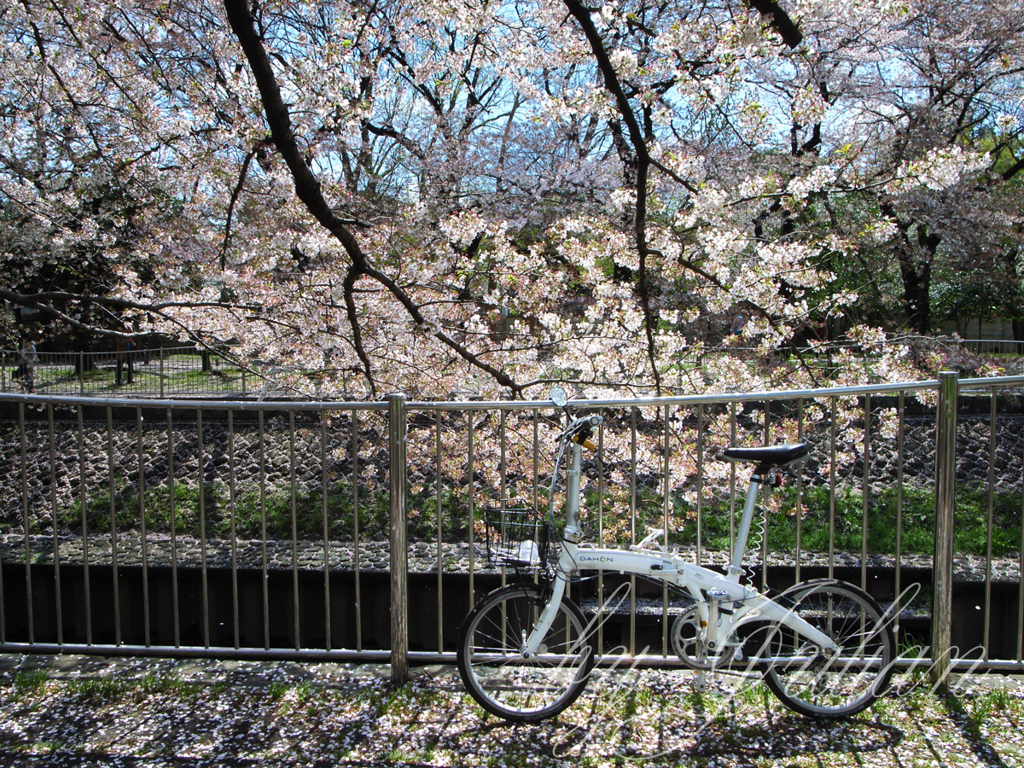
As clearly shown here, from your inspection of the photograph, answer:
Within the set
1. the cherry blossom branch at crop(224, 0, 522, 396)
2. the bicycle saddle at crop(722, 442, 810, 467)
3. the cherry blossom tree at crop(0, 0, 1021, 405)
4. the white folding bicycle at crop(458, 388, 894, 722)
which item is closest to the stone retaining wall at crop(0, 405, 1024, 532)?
the cherry blossom tree at crop(0, 0, 1021, 405)

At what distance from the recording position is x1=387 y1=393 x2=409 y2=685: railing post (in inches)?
115

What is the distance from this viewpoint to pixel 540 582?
272cm

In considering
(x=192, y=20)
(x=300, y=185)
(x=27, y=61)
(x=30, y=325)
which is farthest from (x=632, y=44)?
(x=30, y=325)

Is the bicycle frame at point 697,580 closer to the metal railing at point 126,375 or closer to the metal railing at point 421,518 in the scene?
the metal railing at point 421,518

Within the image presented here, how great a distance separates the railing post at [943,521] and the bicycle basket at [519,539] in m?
1.59

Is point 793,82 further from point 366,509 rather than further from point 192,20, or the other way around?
point 366,509

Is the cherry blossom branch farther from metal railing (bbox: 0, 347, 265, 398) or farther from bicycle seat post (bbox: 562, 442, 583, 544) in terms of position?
metal railing (bbox: 0, 347, 265, 398)

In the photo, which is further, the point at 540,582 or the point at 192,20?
the point at 192,20

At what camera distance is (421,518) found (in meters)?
13.6

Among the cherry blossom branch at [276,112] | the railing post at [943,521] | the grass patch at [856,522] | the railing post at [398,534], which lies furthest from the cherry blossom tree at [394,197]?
the grass patch at [856,522]

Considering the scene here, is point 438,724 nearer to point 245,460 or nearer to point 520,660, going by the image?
point 520,660

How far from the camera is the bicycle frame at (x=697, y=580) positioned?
2629 millimetres

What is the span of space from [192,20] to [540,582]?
864cm

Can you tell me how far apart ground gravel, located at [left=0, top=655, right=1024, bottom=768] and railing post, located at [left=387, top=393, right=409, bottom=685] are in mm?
126
